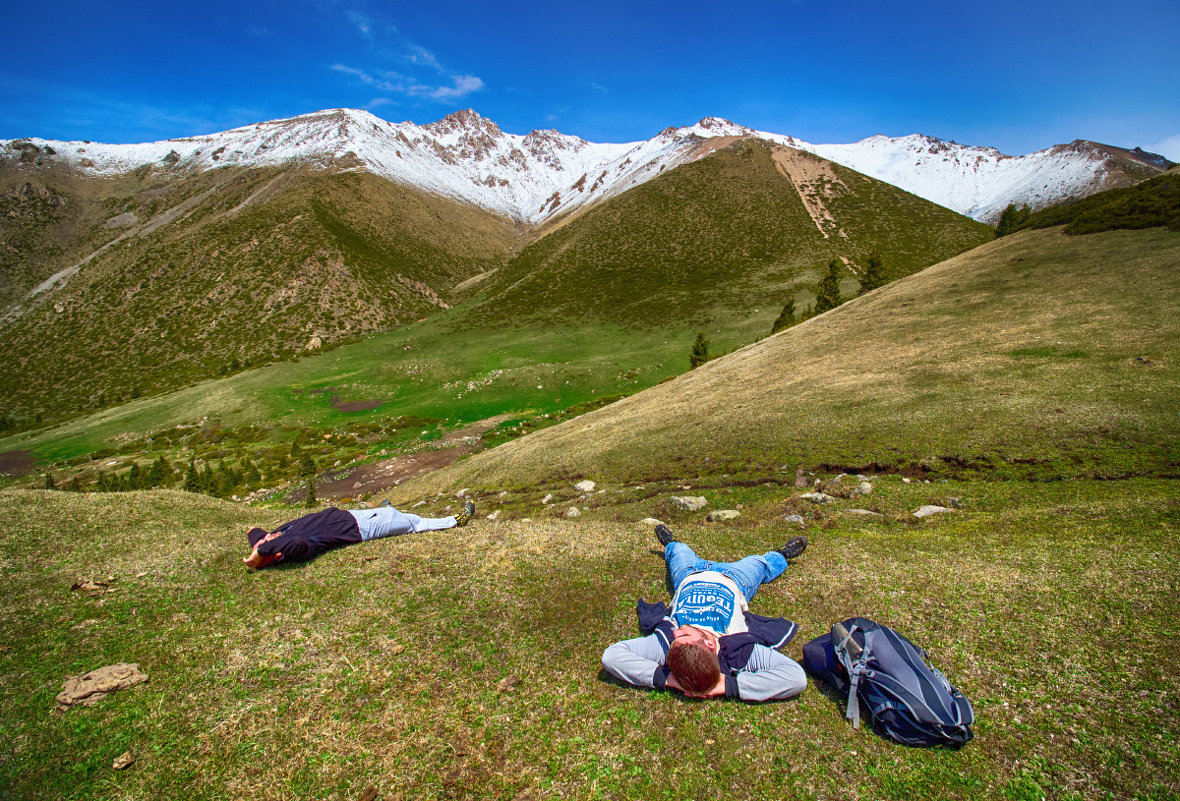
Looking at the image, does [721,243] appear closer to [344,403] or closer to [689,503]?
[344,403]

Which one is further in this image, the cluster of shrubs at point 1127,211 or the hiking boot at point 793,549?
the cluster of shrubs at point 1127,211

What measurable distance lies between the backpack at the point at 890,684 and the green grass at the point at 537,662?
24cm

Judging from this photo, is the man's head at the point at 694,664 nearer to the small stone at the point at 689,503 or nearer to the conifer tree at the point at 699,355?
the small stone at the point at 689,503

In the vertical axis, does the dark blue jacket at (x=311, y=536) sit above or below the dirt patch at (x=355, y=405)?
above

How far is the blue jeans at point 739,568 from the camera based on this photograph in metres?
8.92

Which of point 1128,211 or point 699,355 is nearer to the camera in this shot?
point 1128,211

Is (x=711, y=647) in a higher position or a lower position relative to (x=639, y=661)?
higher

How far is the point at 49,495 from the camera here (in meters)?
12.8

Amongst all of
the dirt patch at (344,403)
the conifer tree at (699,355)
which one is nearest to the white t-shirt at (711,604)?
the conifer tree at (699,355)

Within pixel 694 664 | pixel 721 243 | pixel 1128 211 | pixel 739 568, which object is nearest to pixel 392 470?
pixel 739 568

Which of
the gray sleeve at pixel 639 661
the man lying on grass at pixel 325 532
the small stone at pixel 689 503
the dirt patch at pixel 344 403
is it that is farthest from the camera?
the dirt patch at pixel 344 403

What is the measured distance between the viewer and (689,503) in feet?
50.6

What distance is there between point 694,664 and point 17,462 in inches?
3225

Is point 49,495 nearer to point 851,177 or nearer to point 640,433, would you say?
point 640,433
